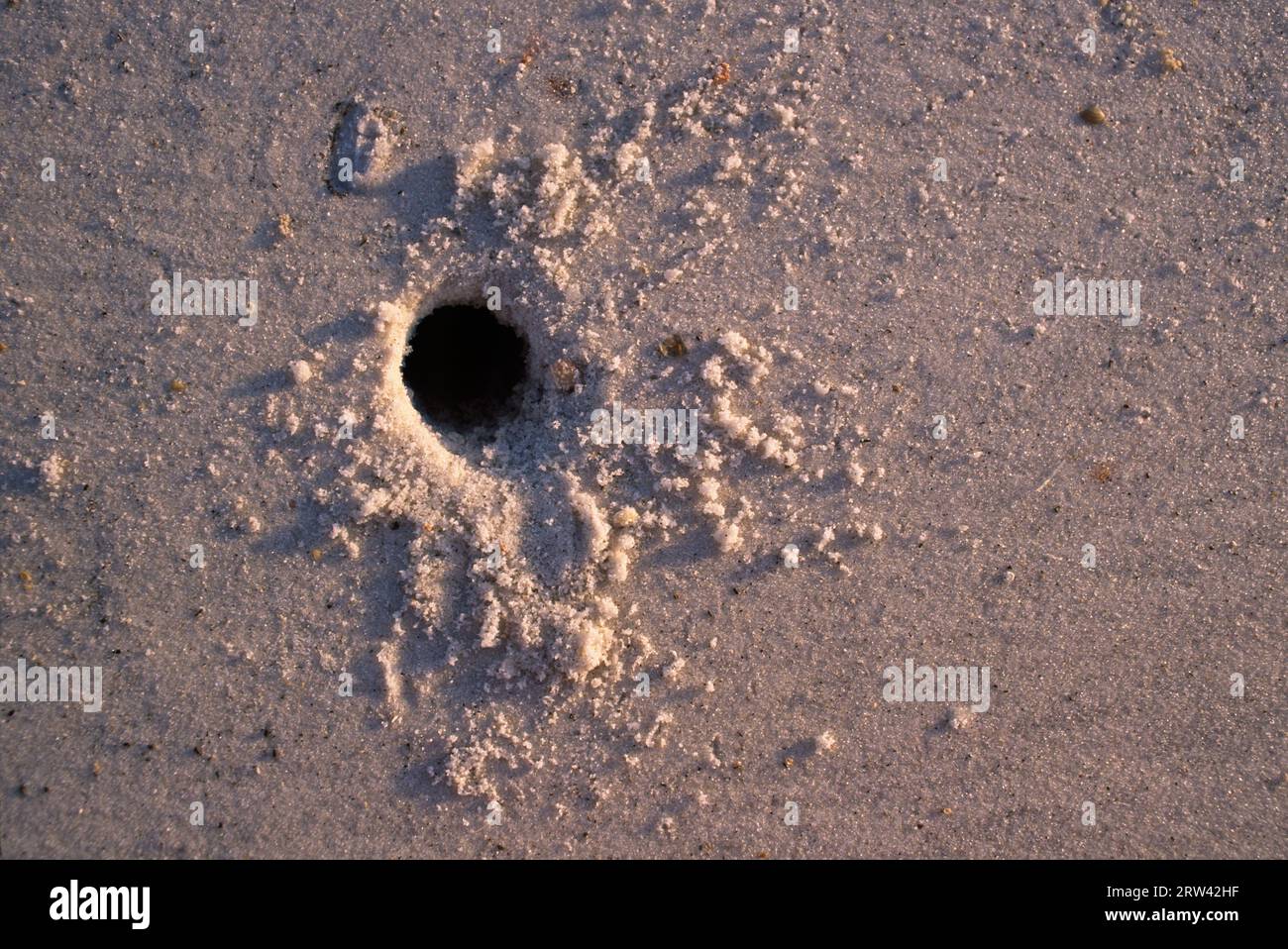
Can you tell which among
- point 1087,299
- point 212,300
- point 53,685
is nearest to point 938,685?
point 1087,299

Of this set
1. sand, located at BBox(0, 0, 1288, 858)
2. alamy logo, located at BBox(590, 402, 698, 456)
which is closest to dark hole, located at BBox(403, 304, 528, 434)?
sand, located at BBox(0, 0, 1288, 858)

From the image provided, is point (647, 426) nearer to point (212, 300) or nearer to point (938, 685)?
point (938, 685)
